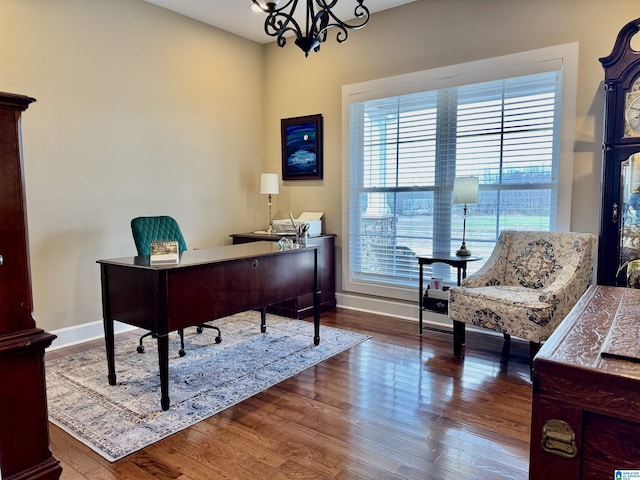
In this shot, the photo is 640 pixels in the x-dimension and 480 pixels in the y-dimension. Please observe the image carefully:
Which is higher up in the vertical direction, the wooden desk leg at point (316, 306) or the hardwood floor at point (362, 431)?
the wooden desk leg at point (316, 306)

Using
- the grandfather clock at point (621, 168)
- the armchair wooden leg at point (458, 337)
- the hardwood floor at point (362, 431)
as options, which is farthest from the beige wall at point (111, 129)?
the grandfather clock at point (621, 168)

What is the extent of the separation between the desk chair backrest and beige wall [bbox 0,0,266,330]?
2.13ft

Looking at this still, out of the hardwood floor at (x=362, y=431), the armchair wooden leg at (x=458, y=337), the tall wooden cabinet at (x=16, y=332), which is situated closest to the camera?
the tall wooden cabinet at (x=16, y=332)

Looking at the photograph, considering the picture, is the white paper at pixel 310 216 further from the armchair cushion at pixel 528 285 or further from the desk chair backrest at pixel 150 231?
the armchair cushion at pixel 528 285

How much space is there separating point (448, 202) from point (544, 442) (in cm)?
329

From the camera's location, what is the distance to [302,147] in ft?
15.8

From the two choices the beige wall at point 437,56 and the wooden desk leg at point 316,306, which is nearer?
the beige wall at point 437,56

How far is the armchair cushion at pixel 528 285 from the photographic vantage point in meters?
2.69

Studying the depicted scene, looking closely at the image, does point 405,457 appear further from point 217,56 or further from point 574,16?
point 217,56

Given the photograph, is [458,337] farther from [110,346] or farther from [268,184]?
[268,184]

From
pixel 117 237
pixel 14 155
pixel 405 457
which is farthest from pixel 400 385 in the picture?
pixel 117 237

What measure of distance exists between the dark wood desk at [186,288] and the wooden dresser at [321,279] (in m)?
1.05

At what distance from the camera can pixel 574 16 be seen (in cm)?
318

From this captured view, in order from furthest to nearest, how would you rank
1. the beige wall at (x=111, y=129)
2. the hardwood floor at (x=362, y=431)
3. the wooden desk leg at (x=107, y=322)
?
the beige wall at (x=111, y=129) < the wooden desk leg at (x=107, y=322) < the hardwood floor at (x=362, y=431)
